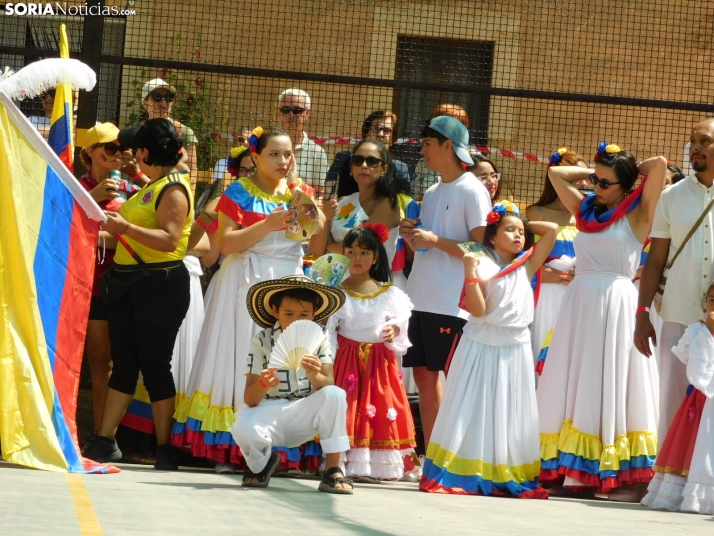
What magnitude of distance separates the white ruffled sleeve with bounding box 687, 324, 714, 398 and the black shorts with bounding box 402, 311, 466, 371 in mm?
1575

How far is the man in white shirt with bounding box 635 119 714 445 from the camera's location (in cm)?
683

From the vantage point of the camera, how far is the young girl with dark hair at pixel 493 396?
6922 millimetres

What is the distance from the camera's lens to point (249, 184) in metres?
7.62

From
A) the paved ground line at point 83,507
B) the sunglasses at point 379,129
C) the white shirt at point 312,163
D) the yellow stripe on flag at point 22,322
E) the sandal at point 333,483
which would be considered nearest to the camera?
the paved ground line at point 83,507

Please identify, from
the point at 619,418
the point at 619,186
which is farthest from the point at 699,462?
the point at 619,186

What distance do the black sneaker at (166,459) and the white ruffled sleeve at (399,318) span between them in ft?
4.70

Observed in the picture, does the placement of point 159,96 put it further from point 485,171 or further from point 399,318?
point 399,318

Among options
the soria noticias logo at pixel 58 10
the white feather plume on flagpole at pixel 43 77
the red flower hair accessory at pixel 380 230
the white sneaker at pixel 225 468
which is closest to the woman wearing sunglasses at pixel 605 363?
the red flower hair accessory at pixel 380 230

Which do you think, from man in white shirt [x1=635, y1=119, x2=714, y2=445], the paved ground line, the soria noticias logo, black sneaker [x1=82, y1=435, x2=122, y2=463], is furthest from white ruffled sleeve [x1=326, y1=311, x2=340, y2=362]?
the soria noticias logo

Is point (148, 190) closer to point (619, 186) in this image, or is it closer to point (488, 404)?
point (488, 404)

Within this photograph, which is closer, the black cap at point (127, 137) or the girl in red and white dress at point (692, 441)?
the girl in red and white dress at point (692, 441)

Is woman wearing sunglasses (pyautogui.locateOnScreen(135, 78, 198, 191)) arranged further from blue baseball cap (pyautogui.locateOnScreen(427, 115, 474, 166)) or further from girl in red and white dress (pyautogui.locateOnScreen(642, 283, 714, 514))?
girl in red and white dress (pyautogui.locateOnScreen(642, 283, 714, 514))

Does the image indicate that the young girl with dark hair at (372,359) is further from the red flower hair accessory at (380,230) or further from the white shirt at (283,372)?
the white shirt at (283,372)

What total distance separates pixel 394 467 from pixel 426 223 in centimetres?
157
